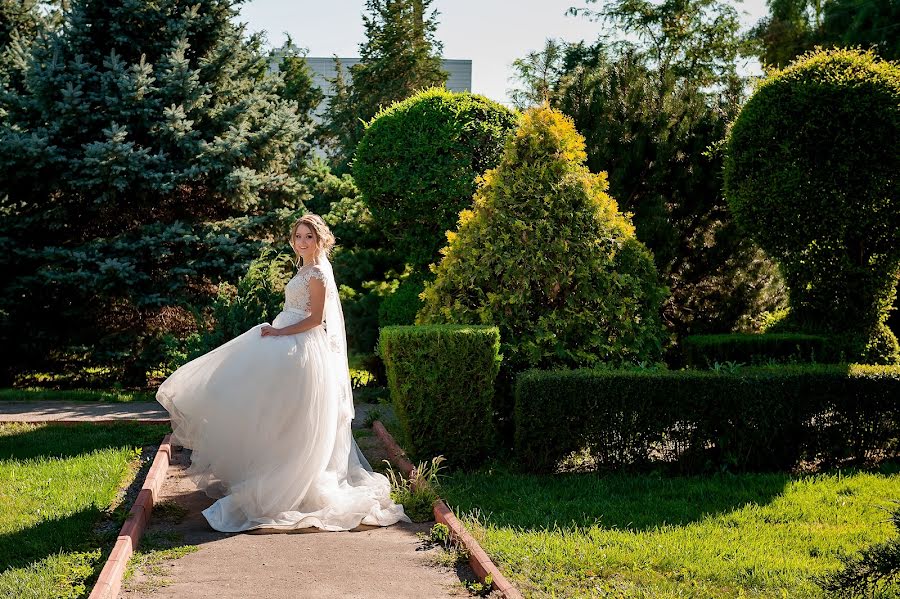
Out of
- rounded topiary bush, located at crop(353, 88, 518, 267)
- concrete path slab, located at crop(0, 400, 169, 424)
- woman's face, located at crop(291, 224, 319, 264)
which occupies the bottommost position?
concrete path slab, located at crop(0, 400, 169, 424)

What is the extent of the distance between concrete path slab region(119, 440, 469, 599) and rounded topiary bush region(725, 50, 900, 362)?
7.60m

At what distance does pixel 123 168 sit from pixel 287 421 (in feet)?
25.6

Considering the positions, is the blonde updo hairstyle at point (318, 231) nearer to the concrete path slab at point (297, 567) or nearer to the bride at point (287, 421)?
the bride at point (287, 421)

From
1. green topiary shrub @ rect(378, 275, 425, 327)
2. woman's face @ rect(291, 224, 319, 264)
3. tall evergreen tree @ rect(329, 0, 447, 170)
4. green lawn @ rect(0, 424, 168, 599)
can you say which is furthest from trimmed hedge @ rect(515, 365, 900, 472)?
tall evergreen tree @ rect(329, 0, 447, 170)

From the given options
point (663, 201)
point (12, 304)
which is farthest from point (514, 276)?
point (12, 304)

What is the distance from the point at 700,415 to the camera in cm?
788

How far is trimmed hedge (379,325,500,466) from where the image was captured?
25.8 ft

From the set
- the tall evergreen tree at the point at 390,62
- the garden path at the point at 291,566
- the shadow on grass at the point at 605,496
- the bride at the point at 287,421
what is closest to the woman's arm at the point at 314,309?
the bride at the point at 287,421

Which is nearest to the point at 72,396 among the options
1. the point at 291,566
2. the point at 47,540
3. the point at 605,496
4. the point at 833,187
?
the point at 47,540

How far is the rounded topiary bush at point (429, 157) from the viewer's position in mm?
13664

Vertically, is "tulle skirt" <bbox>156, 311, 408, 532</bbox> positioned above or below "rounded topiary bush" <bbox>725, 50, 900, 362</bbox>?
below

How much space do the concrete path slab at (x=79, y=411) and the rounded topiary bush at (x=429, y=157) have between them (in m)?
4.78

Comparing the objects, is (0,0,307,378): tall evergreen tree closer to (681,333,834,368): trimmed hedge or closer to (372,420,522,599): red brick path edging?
(681,333,834,368): trimmed hedge

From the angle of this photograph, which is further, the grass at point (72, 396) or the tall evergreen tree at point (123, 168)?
the tall evergreen tree at point (123, 168)
